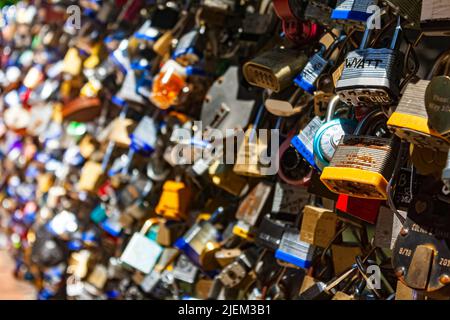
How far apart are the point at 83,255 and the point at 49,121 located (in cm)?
75

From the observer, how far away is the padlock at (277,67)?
52.2 inches

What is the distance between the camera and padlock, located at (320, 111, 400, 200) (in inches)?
39.0

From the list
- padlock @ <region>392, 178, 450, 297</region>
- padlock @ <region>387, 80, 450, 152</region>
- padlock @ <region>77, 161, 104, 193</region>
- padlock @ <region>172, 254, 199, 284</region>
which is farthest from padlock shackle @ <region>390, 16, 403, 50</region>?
padlock @ <region>77, 161, 104, 193</region>

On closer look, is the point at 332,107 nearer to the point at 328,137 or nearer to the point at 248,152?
the point at 328,137

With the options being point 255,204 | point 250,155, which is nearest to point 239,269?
point 255,204

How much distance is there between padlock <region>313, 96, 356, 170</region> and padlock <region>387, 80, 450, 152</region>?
0.52ft

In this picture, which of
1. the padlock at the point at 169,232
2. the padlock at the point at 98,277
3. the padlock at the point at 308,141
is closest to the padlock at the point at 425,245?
the padlock at the point at 308,141

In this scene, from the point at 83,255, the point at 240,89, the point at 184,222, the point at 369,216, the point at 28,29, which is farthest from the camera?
the point at 28,29

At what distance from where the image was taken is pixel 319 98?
4.14 feet

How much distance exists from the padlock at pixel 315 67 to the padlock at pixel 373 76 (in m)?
0.21

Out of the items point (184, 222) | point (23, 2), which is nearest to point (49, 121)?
point (23, 2)

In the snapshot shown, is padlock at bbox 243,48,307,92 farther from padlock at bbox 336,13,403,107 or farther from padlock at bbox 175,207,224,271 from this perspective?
padlock at bbox 175,207,224,271

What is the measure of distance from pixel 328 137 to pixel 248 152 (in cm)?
38
